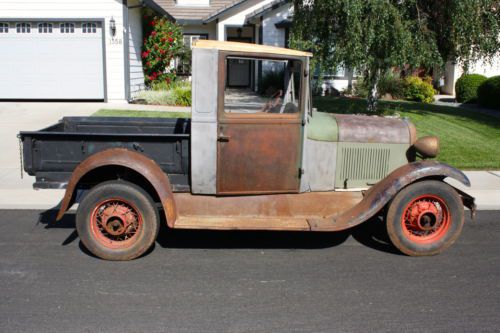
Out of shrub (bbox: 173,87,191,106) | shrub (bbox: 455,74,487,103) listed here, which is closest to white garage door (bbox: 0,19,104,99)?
shrub (bbox: 173,87,191,106)

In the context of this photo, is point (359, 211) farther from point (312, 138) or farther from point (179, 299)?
point (179, 299)

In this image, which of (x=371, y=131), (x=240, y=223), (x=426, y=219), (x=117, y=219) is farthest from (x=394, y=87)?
(x=117, y=219)

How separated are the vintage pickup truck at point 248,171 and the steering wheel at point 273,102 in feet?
0.05

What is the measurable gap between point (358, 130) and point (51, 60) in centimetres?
1335

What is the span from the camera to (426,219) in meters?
5.43

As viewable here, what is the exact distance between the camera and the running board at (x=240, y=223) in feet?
16.9

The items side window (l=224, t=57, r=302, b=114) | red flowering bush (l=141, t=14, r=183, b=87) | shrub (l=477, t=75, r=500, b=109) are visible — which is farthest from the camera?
red flowering bush (l=141, t=14, r=183, b=87)

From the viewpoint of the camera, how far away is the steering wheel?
215 inches

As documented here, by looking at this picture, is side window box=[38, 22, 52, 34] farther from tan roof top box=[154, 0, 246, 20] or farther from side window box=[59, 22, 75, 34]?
tan roof top box=[154, 0, 246, 20]

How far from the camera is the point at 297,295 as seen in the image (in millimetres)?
4527

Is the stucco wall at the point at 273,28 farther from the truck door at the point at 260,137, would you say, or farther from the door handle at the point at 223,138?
the door handle at the point at 223,138

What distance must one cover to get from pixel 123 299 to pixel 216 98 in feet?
6.93

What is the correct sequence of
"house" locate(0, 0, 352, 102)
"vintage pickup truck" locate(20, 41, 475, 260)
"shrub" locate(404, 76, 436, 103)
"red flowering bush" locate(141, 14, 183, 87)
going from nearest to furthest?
"vintage pickup truck" locate(20, 41, 475, 260)
"house" locate(0, 0, 352, 102)
"red flowering bush" locate(141, 14, 183, 87)
"shrub" locate(404, 76, 436, 103)

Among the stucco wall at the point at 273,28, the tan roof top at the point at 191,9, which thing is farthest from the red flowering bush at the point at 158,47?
the tan roof top at the point at 191,9
